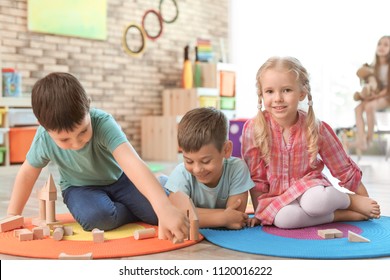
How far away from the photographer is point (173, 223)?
1.14 metres

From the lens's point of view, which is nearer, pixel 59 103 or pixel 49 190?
pixel 59 103

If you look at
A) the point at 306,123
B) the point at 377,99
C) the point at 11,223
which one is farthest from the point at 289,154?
the point at 377,99

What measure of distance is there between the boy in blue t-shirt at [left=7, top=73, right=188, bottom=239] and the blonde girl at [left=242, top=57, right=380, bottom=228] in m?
0.32

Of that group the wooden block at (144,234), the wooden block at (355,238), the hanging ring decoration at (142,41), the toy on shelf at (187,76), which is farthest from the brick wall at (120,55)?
the wooden block at (355,238)

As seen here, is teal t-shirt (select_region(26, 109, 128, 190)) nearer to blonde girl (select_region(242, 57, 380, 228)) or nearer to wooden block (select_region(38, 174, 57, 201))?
wooden block (select_region(38, 174, 57, 201))

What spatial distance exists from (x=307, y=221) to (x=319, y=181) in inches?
4.6

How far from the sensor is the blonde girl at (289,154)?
1.48 meters

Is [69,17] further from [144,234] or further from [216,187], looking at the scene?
[144,234]

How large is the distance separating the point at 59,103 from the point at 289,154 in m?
0.64

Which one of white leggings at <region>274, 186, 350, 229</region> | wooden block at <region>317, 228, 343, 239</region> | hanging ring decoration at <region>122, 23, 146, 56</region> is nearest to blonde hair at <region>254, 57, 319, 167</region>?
white leggings at <region>274, 186, 350, 229</region>

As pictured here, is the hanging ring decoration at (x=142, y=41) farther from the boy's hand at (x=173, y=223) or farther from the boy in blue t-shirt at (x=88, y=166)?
the boy's hand at (x=173, y=223)

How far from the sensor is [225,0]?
18.1ft
